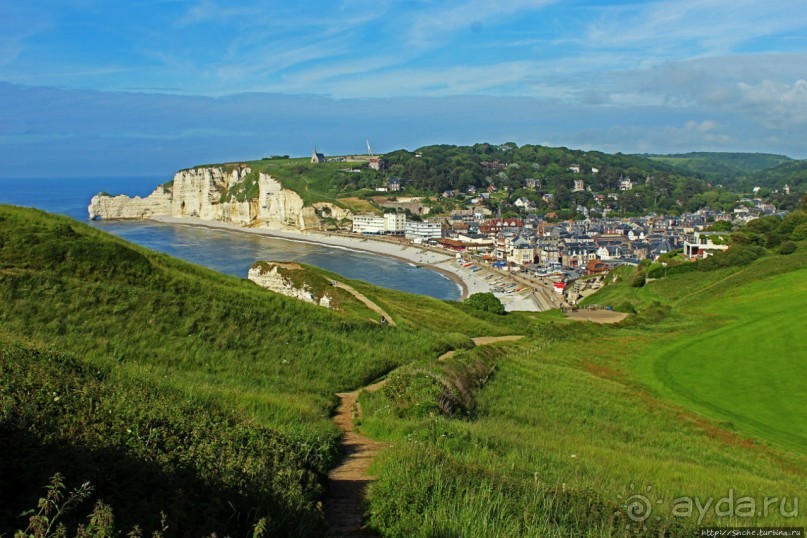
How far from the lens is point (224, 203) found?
159 metres

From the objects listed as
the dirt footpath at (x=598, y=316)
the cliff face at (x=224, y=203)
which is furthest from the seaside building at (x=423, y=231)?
the dirt footpath at (x=598, y=316)

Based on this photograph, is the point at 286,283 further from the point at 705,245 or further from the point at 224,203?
the point at 224,203

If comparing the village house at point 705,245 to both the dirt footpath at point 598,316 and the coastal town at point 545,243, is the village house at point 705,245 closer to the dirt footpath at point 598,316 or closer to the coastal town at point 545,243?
the coastal town at point 545,243

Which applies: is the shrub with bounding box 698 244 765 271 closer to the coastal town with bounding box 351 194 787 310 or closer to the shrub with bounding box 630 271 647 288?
the shrub with bounding box 630 271 647 288

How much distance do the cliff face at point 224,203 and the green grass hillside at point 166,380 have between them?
126613 mm

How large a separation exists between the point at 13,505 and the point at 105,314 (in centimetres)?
968

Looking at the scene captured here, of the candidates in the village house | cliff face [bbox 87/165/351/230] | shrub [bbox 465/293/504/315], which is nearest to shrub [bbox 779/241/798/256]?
the village house

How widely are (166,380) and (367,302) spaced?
59.4ft

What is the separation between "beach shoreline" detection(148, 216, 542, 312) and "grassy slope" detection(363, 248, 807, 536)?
46673mm

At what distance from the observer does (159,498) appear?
4.55 metres

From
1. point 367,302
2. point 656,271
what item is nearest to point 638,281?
point 656,271

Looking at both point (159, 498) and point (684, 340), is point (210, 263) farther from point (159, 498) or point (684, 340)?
point (159, 498)

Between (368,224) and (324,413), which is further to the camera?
(368,224)

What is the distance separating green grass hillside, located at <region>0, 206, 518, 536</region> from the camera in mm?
4723
